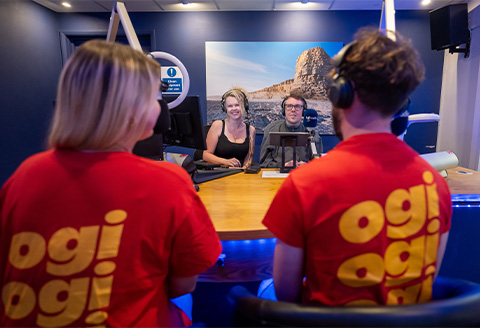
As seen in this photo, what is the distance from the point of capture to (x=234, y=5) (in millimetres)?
3941

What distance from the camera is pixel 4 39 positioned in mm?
3314

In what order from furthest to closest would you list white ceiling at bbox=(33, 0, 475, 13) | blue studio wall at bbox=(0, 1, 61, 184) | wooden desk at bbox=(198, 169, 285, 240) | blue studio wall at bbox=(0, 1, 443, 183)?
1. blue studio wall at bbox=(0, 1, 443, 183)
2. white ceiling at bbox=(33, 0, 475, 13)
3. blue studio wall at bbox=(0, 1, 61, 184)
4. wooden desk at bbox=(198, 169, 285, 240)

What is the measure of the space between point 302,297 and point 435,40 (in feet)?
13.8

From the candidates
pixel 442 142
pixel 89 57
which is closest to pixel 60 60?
pixel 89 57

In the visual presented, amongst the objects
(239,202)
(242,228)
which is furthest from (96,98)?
(239,202)

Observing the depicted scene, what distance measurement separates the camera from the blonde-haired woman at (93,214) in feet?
2.10

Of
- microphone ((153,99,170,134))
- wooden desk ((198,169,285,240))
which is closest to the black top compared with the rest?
wooden desk ((198,169,285,240))

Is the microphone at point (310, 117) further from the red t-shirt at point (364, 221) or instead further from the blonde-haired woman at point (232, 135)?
the red t-shirt at point (364, 221)

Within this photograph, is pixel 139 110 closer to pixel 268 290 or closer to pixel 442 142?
pixel 268 290

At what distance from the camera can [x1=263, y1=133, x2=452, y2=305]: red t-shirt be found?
672 millimetres

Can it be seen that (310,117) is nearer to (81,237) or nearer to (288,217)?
(288,217)

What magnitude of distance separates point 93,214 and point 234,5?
404cm

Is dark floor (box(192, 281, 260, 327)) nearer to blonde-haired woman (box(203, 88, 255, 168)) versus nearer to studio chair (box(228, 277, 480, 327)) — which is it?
studio chair (box(228, 277, 480, 327))

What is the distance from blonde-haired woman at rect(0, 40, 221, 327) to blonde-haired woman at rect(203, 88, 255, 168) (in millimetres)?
2255
